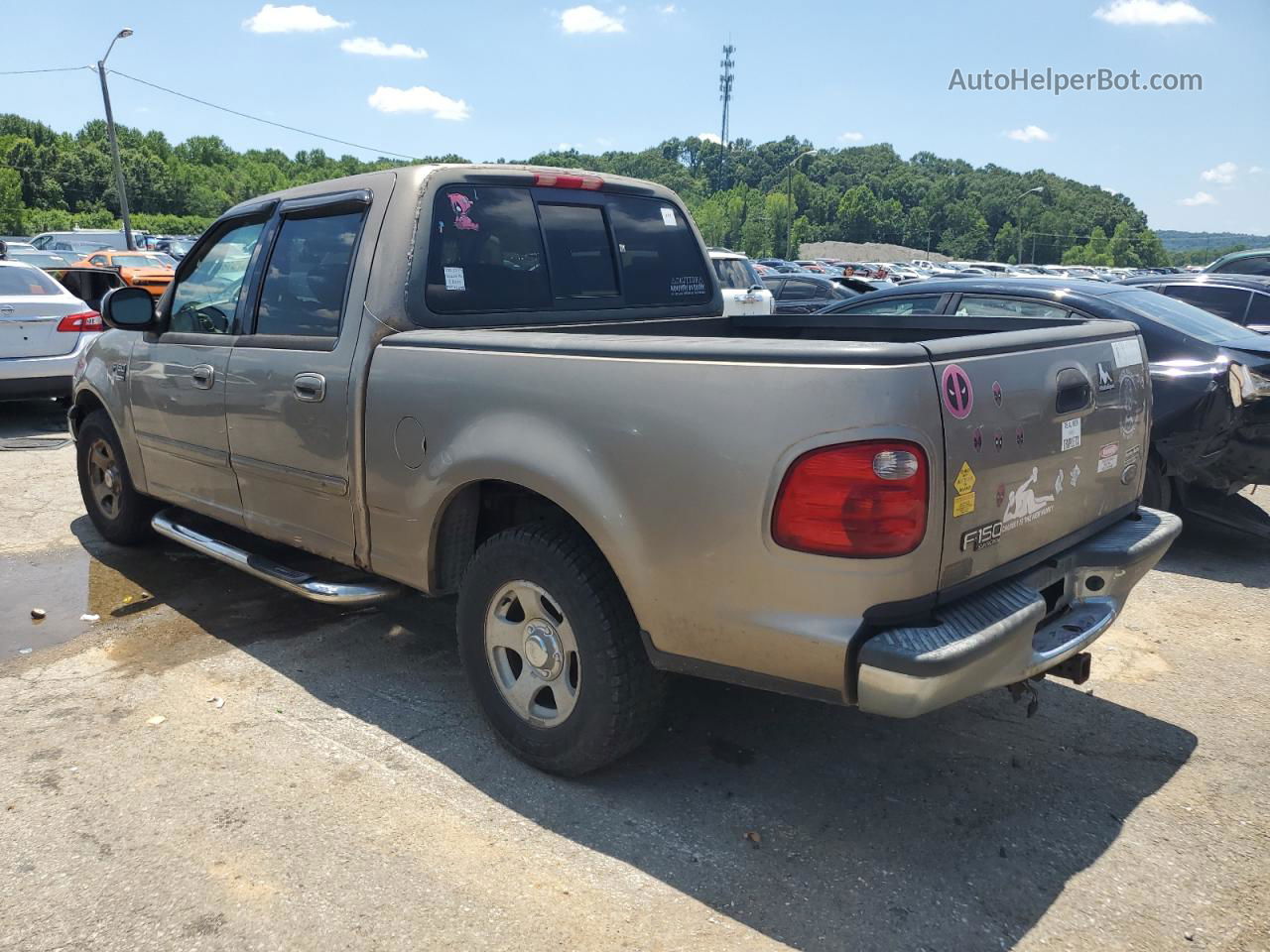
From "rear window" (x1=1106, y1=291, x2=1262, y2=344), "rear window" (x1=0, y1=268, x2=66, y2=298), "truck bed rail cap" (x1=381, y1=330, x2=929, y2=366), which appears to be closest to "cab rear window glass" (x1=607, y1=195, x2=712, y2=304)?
"truck bed rail cap" (x1=381, y1=330, x2=929, y2=366)

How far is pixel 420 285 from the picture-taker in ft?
11.8

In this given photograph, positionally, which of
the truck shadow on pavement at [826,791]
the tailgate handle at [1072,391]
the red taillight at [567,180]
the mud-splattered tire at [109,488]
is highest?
the red taillight at [567,180]

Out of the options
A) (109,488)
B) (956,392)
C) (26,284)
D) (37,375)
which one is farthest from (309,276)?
(26,284)

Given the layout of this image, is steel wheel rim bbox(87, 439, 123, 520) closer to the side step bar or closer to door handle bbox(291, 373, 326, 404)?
the side step bar

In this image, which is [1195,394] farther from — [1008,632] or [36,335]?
[36,335]

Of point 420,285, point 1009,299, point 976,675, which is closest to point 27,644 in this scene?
point 420,285

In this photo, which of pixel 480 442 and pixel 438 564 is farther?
pixel 438 564

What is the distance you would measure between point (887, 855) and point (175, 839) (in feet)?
6.89

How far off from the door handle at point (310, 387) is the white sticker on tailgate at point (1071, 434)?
2582 mm

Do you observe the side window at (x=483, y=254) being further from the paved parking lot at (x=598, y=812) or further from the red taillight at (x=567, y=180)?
the paved parking lot at (x=598, y=812)

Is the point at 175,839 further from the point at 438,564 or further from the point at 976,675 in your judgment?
the point at 976,675

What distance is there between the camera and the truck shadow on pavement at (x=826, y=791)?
8.55ft

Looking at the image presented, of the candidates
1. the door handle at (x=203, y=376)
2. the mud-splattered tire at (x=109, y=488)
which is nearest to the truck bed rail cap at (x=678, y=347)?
the door handle at (x=203, y=376)

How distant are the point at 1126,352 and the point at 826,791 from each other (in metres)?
1.81
